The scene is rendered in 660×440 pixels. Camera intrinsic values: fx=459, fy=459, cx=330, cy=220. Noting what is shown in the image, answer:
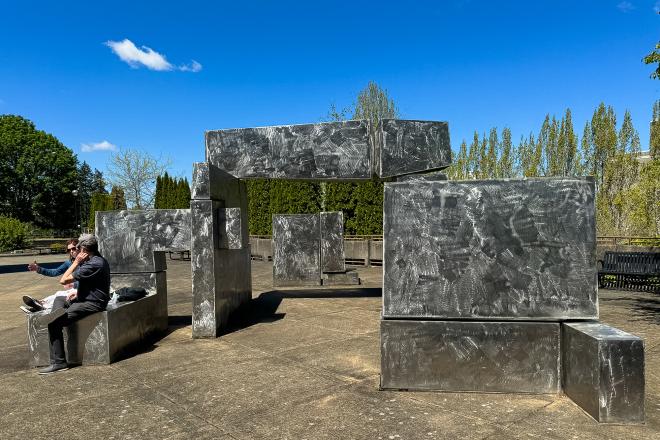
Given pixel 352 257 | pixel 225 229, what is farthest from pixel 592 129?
pixel 225 229

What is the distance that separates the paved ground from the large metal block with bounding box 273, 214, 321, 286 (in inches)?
208

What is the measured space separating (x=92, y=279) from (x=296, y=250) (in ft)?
23.5

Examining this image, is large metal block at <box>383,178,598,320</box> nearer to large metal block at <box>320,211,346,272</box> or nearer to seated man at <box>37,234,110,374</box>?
seated man at <box>37,234,110,374</box>

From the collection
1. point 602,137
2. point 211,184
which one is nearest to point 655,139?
point 602,137

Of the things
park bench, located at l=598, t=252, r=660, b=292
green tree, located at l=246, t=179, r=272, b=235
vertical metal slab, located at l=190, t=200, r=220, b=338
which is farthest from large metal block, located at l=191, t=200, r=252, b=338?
green tree, located at l=246, t=179, r=272, b=235

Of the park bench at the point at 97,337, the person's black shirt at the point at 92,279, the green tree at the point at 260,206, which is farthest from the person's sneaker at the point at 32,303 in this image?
the green tree at the point at 260,206

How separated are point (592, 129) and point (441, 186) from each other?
33.1m

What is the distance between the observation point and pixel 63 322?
17.2 feet

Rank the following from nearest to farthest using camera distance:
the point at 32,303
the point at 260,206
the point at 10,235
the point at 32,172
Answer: the point at 32,303 → the point at 260,206 → the point at 10,235 → the point at 32,172

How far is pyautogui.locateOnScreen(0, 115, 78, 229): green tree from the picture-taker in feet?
148

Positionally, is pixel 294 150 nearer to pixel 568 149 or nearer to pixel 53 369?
pixel 53 369

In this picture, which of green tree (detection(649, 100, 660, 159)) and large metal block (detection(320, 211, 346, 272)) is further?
A: green tree (detection(649, 100, 660, 159))

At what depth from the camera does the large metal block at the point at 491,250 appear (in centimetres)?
422

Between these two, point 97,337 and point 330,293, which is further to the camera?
point 330,293
